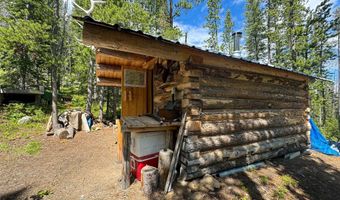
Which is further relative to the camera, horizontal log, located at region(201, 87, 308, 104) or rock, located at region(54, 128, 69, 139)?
rock, located at region(54, 128, 69, 139)

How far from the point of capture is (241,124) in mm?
4684

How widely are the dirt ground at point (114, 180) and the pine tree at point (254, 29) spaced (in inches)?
538

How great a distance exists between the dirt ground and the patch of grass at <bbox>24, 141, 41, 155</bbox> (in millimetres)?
435

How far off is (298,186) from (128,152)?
3.85m

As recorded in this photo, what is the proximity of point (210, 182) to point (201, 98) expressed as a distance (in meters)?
1.75

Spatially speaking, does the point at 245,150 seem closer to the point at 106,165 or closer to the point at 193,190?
the point at 193,190

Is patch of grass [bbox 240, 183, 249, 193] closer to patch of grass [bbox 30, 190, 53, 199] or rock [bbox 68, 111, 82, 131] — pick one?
patch of grass [bbox 30, 190, 53, 199]

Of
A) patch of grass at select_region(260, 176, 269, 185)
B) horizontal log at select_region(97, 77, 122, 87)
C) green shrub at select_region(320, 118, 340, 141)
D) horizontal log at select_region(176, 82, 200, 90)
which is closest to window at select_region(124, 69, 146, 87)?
horizontal log at select_region(97, 77, 122, 87)

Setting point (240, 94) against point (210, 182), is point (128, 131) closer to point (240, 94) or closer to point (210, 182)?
point (210, 182)

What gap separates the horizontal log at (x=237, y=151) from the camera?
3885 mm

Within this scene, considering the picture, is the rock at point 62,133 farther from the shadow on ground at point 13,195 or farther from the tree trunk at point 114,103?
the tree trunk at point 114,103

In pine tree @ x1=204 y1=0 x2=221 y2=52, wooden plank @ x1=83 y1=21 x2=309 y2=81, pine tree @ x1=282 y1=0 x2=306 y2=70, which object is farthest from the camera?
pine tree @ x1=204 y1=0 x2=221 y2=52

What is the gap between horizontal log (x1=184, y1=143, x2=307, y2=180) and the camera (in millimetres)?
3748

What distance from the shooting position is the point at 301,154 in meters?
6.29
